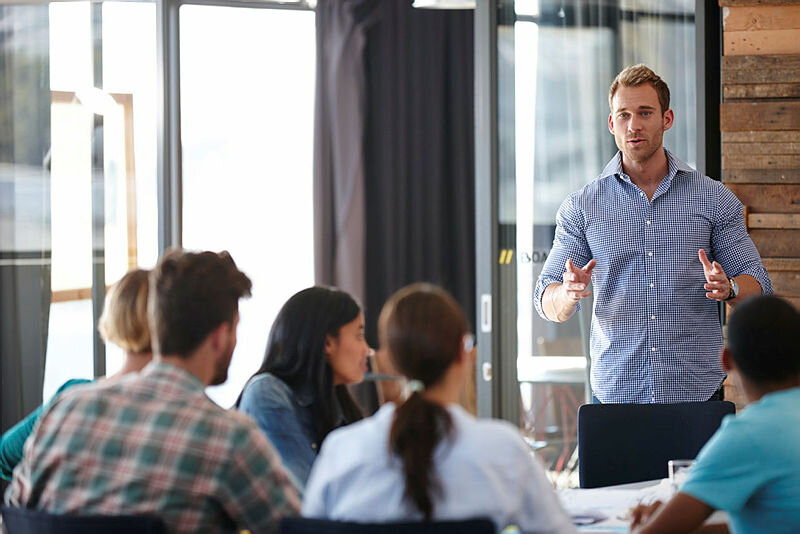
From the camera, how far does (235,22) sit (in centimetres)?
500

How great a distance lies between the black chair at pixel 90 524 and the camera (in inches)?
57.5

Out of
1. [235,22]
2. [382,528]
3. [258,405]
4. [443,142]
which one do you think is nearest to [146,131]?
[235,22]

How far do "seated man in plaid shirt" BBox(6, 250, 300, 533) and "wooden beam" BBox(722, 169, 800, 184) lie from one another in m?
2.73

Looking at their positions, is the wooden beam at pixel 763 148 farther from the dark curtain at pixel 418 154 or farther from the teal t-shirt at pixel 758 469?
the teal t-shirt at pixel 758 469

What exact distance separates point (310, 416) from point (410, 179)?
130 inches

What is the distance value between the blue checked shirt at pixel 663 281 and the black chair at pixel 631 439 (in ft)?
0.98

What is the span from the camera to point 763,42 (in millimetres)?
3832

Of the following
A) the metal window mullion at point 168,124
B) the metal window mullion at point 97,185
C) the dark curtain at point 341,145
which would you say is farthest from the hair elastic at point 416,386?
the dark curtain at point 341,145

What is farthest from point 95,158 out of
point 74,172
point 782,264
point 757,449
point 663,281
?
point 757,449

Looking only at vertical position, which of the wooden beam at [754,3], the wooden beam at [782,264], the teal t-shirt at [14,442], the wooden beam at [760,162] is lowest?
the teal t-shirt at [14,442]

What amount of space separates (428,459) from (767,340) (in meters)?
0.66

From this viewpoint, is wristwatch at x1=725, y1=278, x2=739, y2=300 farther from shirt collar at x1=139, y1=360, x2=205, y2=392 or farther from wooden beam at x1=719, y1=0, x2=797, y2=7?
shirt collar at x1=139, y1=360, x2=205, y2=392

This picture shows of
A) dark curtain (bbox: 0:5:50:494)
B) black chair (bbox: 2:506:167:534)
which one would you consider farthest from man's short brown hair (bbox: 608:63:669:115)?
dark curtain (bbox: 0:5:50:494)

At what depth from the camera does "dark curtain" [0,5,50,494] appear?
453 centimetres
